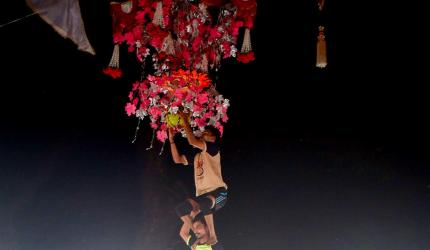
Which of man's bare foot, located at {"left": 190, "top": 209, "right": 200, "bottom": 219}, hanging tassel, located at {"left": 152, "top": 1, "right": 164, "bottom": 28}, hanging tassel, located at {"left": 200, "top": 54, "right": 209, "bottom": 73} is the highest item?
hanging tassel, located at {"left": 152, "top": 1, "right": 164, "bottom": 28}

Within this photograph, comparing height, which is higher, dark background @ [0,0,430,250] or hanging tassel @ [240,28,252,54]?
hanging tassel @ [240,28,252,54]

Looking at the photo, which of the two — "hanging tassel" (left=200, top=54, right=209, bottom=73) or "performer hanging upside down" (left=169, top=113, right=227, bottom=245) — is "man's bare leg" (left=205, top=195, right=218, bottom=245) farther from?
"hanging tassel" (left=200, top=54, right=209, bottom=73)

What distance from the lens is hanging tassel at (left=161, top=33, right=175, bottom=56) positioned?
151 inches

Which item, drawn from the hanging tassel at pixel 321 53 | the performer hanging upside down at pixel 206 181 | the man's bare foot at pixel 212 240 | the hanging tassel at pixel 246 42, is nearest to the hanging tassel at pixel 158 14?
the hanging tassel at pixel 246 42

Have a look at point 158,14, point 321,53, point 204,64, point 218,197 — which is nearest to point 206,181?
point 218,197

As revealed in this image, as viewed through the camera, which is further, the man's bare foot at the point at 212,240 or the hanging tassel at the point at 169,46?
the man's bare foot at the point at 212,240

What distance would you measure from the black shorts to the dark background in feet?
0.18

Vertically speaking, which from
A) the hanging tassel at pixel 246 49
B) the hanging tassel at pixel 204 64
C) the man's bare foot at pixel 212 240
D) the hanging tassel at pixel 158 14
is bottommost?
the man's bare foot at pixel 212 240

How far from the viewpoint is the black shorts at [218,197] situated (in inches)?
170

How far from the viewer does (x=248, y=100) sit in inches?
179

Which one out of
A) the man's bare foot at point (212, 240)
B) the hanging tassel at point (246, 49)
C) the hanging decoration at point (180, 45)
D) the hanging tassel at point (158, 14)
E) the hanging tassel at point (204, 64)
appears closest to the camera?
the hanging tassel at point (158, 14)

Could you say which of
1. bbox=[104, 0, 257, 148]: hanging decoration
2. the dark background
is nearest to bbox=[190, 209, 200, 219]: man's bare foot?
the dark background

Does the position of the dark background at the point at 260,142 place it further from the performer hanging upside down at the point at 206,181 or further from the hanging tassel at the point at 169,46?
the hanging tassel at the point at 169,46

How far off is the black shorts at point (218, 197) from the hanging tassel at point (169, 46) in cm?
115
